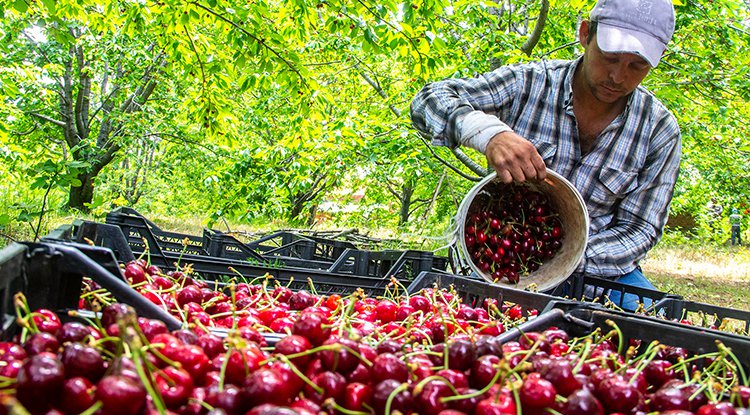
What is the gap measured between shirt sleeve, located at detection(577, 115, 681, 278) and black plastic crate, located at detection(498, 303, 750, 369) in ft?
4.27

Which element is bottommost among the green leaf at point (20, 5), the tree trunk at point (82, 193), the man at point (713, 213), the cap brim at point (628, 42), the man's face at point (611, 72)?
the tree trunk at point (82, 193)

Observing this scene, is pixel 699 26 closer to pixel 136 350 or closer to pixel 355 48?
pixel 355 48

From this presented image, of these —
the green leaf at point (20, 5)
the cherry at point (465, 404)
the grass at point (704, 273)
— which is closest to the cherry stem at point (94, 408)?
the cherry at point (465, 404)

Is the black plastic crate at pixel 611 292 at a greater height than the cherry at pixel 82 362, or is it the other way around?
the black plastic crate at pixel 611 292

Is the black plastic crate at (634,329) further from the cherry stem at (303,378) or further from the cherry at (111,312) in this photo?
the cherry at (111,312)

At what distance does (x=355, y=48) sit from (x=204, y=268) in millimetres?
6309

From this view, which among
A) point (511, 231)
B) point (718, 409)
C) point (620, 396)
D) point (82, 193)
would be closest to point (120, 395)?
A: point (620, 396)

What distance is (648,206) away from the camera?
306cm

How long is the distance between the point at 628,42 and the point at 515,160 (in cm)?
76

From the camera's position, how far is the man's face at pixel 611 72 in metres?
2.62

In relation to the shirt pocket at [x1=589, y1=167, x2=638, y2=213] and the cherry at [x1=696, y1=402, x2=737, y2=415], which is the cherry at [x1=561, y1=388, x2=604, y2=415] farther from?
the shirt pocket at [x1=589, y1=167, x2=638, y2=213]

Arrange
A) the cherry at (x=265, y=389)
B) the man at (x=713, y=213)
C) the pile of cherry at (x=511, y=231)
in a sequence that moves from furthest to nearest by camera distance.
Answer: the man at (x=713, y=213) → the pile of cherry at (x=511, y=231) → the cherry at (x=265, y=389)

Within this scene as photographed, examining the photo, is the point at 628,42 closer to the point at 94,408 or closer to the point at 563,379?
the point at 563,379

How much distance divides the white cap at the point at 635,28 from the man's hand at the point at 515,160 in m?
0.62
